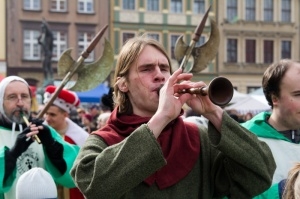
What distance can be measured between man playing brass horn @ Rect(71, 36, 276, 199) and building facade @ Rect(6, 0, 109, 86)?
2712cm

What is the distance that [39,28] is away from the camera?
3038 cm

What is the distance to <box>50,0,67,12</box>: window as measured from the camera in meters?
30.6

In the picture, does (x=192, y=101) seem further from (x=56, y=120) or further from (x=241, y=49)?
(x=241, y=49)

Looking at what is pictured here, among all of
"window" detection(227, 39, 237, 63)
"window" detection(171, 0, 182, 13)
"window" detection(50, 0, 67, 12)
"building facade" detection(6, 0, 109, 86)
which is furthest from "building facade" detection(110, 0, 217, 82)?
"window" detection(50, 0, 67, 12)

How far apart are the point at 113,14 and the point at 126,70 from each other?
97.9 ft

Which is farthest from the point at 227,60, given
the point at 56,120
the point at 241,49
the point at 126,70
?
the point at 126,70

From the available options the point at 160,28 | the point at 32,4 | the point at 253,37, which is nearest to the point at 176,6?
the point at 160,28

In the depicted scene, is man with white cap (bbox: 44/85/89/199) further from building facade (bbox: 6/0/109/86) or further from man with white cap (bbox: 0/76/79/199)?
building facade (bbox: 6/0/109/86)

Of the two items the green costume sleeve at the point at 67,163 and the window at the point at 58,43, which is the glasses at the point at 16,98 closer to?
the green costume sleeve at the point at 67,163

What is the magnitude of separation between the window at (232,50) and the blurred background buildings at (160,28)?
0.06 meters

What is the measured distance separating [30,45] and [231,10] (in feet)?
39.2

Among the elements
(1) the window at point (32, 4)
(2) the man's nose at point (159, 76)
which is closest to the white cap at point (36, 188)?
(2) the man's nose at point (159, 76)

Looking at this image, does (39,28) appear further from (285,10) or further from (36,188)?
(36,188)

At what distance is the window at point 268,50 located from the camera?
34.6 metres
